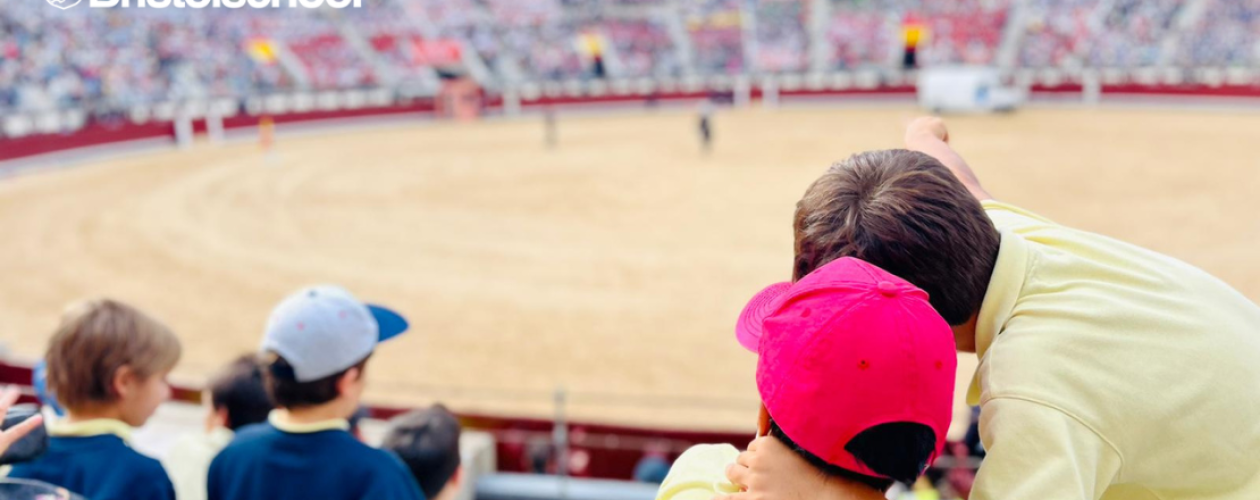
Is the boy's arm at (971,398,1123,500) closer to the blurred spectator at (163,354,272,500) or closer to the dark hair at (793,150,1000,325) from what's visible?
the dark hair at (793,150,1000,325)

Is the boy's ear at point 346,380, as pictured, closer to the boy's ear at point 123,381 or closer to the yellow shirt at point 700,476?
the boy's ear at point 123,381

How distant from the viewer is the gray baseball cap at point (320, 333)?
7.68ft

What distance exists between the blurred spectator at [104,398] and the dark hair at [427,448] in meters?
0.67

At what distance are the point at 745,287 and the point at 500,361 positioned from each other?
3268 mm

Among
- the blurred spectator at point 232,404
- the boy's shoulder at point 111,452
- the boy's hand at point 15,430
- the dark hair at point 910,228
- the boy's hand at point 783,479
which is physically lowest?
the blurred spectator at point 232,404

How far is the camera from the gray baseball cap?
234cm

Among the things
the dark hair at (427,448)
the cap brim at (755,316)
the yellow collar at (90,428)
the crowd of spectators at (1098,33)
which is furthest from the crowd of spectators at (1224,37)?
the yellow collar at (90,428)

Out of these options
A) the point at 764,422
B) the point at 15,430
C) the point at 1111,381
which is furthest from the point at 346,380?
the point at 1111,381

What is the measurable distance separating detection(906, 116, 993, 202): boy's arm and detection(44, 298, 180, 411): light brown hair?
1970 mm

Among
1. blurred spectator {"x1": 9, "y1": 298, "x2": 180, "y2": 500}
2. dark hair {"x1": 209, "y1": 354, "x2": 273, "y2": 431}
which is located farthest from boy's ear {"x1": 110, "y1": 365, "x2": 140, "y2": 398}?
dark hair {"x1": 209, "y1": 354, "x2": 273, "y2": 431}

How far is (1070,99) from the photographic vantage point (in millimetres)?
32562

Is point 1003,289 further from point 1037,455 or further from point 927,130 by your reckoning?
point 927,130

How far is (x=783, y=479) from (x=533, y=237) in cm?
1219

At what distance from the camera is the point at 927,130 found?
6.55 ft
